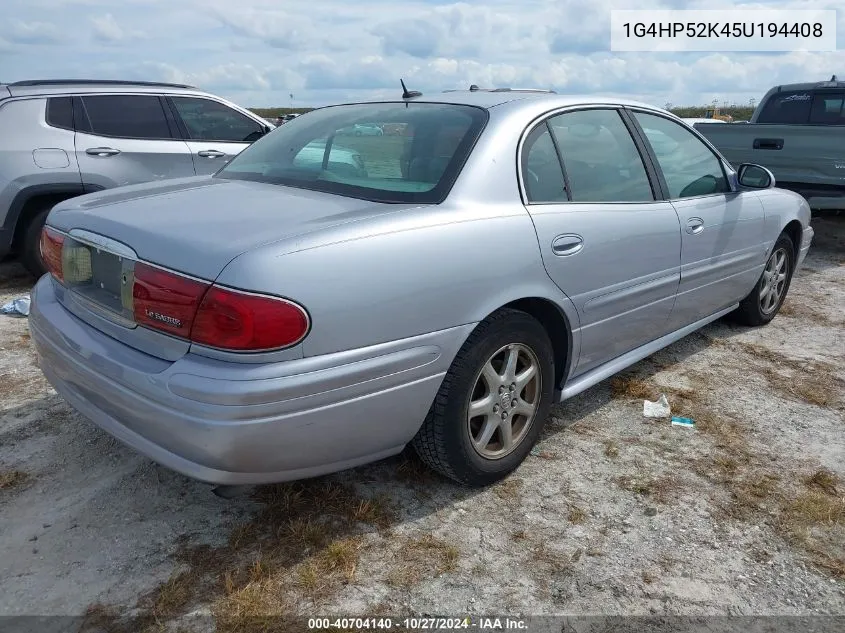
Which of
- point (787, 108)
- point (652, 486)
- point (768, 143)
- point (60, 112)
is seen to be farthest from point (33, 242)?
point (787, 108)

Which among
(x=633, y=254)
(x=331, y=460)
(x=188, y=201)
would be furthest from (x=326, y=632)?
(x=633, y=254)

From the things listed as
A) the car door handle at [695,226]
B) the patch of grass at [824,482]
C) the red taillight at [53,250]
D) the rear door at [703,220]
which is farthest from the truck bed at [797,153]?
the red taillight at [53,250]

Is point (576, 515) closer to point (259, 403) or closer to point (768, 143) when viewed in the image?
point (259, 403)

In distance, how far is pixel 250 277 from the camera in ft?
6.51

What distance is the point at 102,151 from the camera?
19.4 ft

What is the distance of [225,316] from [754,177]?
342 cm

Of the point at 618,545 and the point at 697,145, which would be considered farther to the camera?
the point at 697,145

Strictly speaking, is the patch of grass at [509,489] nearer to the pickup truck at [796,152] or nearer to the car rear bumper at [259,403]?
the car rear bumper at [259,403]

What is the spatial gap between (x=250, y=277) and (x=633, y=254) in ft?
6.23

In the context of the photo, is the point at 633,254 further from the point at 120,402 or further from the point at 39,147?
the point at 39,147

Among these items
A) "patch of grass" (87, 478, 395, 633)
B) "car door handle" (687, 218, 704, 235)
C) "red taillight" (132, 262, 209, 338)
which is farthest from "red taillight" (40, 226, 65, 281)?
"car door handle" (687, 218, 704, 235)

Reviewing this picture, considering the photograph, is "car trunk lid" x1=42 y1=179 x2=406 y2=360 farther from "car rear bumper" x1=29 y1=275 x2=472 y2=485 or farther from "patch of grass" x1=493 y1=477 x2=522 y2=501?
"patch of grass" x1=493 y1=477 x2=522 y2=501

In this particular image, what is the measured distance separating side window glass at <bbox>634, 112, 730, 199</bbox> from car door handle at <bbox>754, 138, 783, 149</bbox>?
12.5 feet

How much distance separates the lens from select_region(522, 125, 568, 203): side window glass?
9.15 feet
